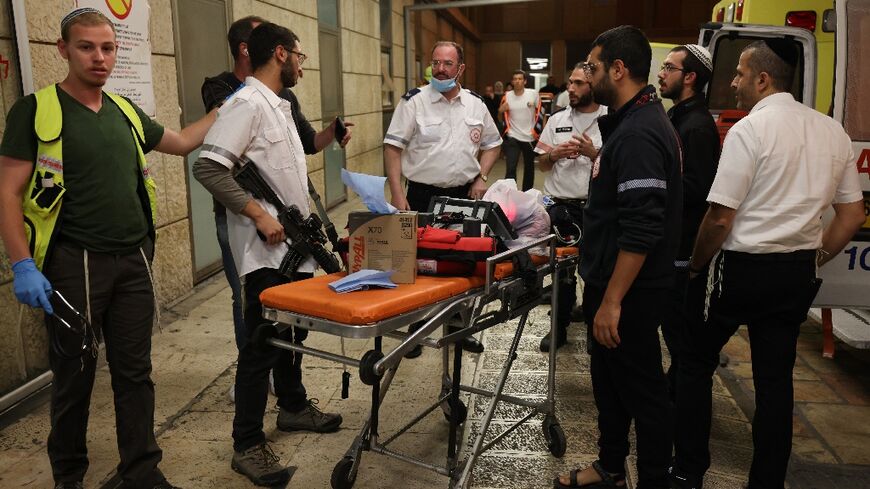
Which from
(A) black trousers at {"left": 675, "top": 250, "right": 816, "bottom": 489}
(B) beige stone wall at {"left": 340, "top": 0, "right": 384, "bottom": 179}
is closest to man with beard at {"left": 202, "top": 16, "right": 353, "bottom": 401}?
(A) black trousers at {"left": 675, "top": 250, "right": 816, "bottom": 489}

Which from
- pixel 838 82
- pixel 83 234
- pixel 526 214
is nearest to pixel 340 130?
pixel 526 214

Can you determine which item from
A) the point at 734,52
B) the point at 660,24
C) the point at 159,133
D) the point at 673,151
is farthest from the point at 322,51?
the point at 660,24

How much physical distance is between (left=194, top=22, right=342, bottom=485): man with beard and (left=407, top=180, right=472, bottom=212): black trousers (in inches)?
56.8

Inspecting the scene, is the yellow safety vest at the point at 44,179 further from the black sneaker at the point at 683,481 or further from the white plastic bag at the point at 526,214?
the black sneaker at the point at 683,481

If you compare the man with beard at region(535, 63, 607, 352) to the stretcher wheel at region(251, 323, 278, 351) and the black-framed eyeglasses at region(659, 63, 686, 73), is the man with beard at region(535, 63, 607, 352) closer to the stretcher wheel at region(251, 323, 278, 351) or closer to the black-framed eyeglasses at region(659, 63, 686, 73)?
the black-framed eyeglasses at region(659, 63, 686, 73)

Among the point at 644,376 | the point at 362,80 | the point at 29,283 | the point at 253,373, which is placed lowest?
the point at 253,373

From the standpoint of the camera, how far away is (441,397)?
3.43 metres

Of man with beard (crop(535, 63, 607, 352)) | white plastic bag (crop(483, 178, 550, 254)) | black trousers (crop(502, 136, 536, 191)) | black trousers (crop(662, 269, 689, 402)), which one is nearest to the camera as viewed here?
white plastic bag (crop(483, 178, 550, 254))

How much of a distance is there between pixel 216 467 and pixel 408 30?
1246cm

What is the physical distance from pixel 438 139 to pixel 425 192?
1.13ft

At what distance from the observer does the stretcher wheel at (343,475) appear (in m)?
2.75

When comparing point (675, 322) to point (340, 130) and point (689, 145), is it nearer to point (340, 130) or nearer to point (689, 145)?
point (689, 145)

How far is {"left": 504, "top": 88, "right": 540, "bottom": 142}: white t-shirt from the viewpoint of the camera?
10.4m

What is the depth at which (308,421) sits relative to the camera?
334cm
